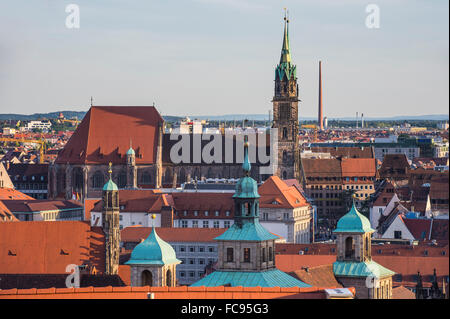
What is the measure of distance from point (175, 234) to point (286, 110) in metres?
37.5

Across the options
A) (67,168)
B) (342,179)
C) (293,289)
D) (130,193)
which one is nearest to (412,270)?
(293,289)

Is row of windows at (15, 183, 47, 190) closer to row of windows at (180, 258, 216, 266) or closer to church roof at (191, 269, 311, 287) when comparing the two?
row of windows at (180, 258, 216, 266)

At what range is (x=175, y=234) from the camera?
3752 inches

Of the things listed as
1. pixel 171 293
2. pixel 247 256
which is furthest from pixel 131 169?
pixel 171 293

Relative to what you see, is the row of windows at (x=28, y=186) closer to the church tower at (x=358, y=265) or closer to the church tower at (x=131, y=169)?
the church tower at (x=131, y=169)

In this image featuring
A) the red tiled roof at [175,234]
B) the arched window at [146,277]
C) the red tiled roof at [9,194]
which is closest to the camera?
the arched window at [146,277]

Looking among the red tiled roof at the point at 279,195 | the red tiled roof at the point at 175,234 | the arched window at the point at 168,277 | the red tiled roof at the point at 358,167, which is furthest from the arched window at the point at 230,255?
the red tiled roof at the point at 358,167

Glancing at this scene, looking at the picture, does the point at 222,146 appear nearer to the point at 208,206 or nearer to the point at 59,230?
the point at 208,206

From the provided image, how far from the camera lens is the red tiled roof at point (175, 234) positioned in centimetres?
9369

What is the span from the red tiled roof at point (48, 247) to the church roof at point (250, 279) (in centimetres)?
2148

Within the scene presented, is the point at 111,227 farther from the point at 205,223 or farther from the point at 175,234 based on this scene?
the point at 205,223

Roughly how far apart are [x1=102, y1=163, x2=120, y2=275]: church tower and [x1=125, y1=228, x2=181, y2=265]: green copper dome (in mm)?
20468

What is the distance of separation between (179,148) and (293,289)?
96915 mm

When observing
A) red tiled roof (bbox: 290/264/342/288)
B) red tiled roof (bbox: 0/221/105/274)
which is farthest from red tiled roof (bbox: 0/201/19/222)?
red tiled roof (bbox: 290/264/342/288)
